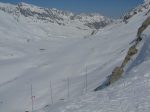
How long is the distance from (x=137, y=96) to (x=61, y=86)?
1569 inches

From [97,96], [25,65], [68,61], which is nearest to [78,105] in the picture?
[97,96]

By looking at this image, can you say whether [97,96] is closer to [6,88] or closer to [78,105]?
[78,105]

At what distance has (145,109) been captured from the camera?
1246 cm

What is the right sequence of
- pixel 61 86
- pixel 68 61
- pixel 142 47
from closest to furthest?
pixel 142 47 → pixel 61 86 → pixel 68 61

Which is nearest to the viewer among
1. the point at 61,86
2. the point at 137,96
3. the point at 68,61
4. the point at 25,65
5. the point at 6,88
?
the point at 137,96

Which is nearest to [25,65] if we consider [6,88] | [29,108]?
[6,88]

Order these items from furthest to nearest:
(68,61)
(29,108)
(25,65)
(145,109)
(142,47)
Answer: (25,65) < (68,61) < (29,108) < (142,47) < (145,109)

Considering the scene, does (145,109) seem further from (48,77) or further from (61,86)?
(48,77)

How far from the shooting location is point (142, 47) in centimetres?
2222

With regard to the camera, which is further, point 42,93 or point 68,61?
point 68,61

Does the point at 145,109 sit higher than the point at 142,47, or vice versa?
the point at 142,47

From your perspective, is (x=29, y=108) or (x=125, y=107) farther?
(x=29, y=108)

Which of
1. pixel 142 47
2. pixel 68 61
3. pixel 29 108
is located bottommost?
pixel 29 108

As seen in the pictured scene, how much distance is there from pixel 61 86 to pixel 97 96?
38265mm
